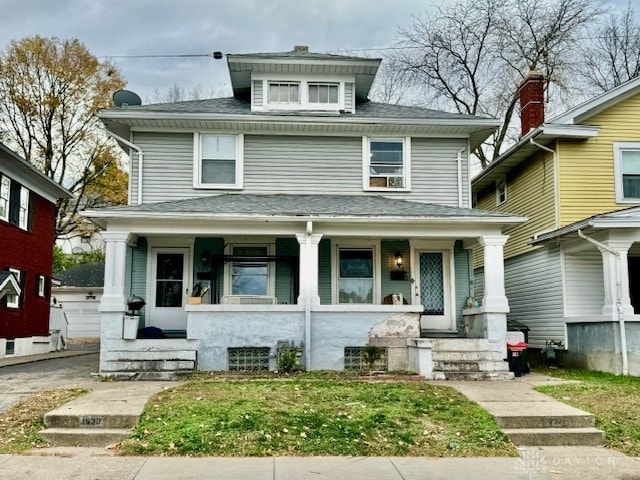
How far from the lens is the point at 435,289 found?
45.5ft

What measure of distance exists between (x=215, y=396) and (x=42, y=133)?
68.9ft

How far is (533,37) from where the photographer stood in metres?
26.2

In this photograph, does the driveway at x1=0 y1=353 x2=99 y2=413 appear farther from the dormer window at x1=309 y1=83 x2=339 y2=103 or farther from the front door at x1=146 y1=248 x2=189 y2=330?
the dormer window at x1=309 y1=83 x2=339 y2=103

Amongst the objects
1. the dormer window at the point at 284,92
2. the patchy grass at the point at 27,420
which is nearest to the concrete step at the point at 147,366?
the patchy grass at the point at 27,420

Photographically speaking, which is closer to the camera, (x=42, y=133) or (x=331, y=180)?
(x=331, y=180)

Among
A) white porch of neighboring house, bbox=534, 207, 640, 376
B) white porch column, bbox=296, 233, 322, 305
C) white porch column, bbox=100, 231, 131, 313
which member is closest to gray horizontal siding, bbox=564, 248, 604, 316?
white porch of neighboring house, bbox=534, 207, 640, 376

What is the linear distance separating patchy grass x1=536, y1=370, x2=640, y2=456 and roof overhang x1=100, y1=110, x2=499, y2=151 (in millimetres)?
5944

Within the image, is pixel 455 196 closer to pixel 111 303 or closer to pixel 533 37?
pixel 111 303

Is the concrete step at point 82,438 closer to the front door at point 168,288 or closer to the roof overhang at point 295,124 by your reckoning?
the front door at point 168,288

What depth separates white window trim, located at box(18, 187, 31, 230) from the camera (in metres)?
17.9

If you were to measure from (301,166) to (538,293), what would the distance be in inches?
262

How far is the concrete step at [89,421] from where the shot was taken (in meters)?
7.20

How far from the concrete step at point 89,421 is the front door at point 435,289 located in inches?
308

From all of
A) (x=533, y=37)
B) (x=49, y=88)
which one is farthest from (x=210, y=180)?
(x=533, y=37)
